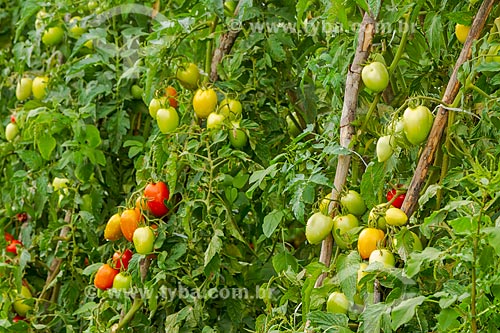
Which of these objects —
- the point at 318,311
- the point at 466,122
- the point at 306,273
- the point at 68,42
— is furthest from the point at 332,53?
the point at 68,42

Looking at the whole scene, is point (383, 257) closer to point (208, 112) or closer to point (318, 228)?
point (318, 228)

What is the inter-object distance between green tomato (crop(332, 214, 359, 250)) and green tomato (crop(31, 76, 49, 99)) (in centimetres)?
128

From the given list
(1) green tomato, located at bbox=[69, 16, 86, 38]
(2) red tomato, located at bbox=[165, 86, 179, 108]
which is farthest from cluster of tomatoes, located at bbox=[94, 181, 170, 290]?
(1) green tomato, located at bbox=[69, 16, 86, 38]

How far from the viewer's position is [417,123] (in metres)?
1.63

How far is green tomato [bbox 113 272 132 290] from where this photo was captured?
2.15m

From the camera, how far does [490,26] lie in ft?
5.82

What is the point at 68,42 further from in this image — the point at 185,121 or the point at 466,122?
the point at 466,122

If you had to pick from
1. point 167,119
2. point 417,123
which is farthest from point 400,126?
point 167,119

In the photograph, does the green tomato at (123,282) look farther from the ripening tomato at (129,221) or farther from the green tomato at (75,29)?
the green tomato at (75,29)

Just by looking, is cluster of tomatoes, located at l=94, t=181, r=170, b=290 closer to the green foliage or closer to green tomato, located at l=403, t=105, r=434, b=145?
the green foliage

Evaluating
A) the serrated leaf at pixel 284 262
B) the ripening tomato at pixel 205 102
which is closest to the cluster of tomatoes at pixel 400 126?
the serrated leaf at pixel 284 262

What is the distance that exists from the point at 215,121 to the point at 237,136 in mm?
59

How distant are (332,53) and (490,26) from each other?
345 millimetres

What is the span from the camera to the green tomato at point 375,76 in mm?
1752
